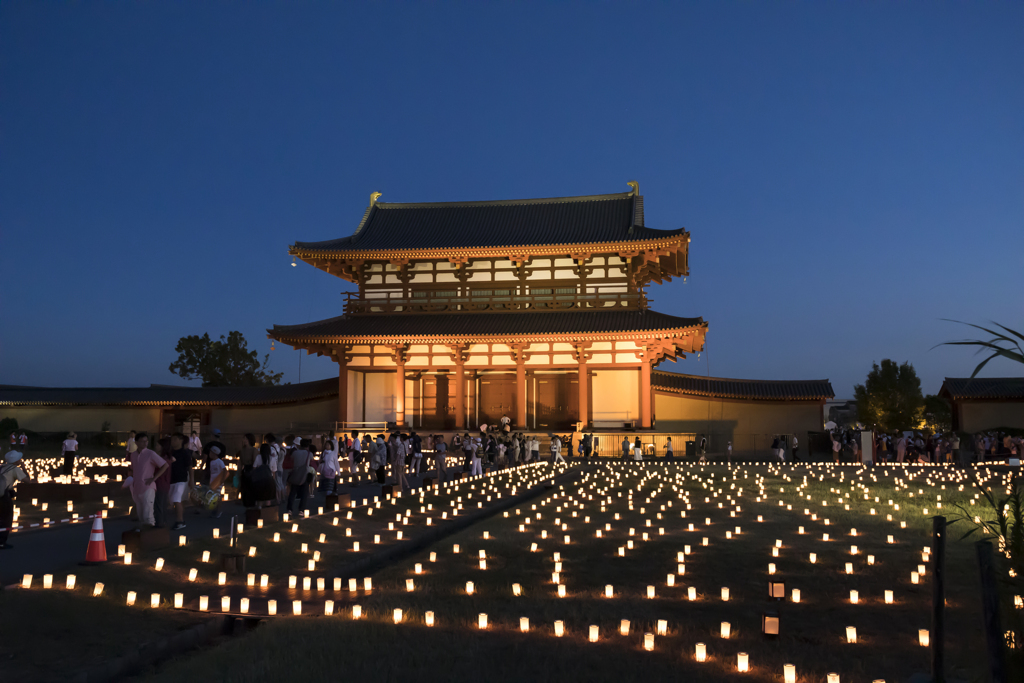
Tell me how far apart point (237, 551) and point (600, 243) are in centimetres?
2579

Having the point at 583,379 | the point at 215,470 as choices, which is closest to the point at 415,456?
the point at 215,470

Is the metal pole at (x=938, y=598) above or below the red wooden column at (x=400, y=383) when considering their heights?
below

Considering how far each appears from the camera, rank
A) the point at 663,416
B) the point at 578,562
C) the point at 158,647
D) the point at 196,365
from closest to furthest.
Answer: the point at 158,647 < the point at 578,562 < the point at 663,416 < the point at 196,365

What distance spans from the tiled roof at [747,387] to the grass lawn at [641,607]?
71.2 feet

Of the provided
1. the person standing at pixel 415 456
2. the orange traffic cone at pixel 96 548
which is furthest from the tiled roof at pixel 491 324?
the orange traffic cone at pixel 96 548

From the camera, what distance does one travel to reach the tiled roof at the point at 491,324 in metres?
32.3

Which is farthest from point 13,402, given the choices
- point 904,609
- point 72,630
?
point 904,609

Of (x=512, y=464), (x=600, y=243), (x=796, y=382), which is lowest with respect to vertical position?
(x=512, y=464)

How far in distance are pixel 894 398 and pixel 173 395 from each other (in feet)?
157

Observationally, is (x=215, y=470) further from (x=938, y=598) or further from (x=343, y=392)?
(x=343, y=392)

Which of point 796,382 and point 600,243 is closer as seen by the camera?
point 600,243

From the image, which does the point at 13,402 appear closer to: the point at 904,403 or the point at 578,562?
the point at 578,562

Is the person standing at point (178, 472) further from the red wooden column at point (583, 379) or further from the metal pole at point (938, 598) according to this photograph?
the red wooden column at point (583, 379)

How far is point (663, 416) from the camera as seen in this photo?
121 feet
